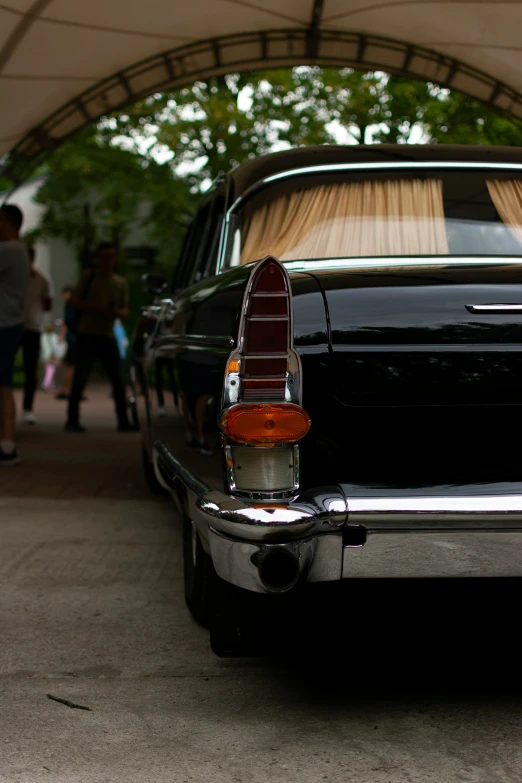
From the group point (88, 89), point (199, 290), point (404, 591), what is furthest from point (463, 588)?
point (88, 89)

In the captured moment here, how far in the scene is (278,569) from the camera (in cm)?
298

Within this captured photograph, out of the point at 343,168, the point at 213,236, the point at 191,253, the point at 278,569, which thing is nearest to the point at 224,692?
the point at 278,569

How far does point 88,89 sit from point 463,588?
10.5 meters

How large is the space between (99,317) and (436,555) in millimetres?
9054

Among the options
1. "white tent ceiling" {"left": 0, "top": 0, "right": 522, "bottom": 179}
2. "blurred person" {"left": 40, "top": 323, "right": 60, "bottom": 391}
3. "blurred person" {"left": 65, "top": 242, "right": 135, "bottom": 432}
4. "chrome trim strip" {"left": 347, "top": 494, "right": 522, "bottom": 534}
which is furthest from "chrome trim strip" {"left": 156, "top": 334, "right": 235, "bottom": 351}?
"blurred person" {"left": 40, "top": 323, "right": 60, "bottom": 391}

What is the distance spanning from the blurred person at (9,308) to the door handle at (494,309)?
574cm

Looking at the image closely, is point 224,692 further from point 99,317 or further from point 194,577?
point 99,317

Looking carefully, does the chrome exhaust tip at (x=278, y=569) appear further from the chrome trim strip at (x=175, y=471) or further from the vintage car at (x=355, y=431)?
the chrome trim strip at (x=175, y=471)

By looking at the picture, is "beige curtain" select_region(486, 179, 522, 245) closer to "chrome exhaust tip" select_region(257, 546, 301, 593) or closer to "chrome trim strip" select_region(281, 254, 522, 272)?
"chrome trim strip" select_region(281, 254, 522, 272)

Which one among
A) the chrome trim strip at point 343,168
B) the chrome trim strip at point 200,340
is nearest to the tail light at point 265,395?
the chrome trim strip at point 200,340

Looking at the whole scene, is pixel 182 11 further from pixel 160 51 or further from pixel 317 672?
pixel 317 672

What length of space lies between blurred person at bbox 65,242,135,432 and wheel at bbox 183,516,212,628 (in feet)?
23.9

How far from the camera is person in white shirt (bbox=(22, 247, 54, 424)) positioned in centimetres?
1190

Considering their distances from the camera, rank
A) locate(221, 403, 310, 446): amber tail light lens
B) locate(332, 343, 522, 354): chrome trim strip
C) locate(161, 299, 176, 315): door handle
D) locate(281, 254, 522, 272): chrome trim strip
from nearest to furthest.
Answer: locate(221, 403, 310, 446): amber tail light lens
locate(332, 343, 522, 354): chrome trim strip
locate(281, 254, 522, 272): chrome trim strip
locate(161, 299, 176, 315): door handle
